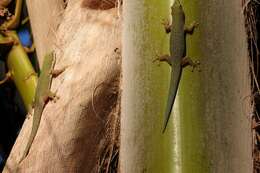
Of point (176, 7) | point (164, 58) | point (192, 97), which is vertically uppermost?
point (176, 7)

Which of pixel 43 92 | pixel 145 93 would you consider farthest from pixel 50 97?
pixel 145 93

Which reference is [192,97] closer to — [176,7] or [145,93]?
[145,93]

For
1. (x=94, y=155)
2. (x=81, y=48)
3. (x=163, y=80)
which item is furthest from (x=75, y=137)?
(x=163, y=80)

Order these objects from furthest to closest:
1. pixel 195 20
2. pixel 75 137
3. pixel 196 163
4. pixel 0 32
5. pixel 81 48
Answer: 1. pixel 0 32
2. pixel 81 48
3. pixel 75 137
4. pixel 195 20
5. pixel 196 163

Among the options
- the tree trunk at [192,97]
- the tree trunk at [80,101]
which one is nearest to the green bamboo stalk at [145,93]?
the tree trunk at [192,97]

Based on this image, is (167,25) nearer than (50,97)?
Yes

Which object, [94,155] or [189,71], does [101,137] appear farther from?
[189,71]

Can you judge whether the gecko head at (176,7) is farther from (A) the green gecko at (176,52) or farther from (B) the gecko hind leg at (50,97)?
(B) the gecko hind leg at (50,97)

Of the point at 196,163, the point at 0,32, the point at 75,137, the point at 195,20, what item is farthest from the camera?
the point at 0,32
